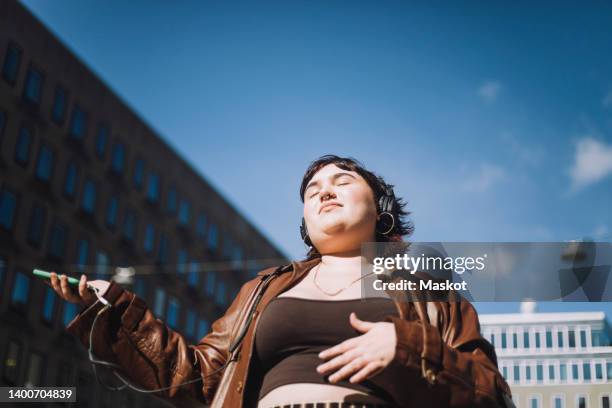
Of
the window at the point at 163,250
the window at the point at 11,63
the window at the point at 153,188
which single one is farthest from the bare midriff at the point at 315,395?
the window at the point at 163,250

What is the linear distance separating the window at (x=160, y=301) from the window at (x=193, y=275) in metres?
2.91

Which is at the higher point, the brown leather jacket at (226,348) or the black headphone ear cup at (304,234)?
the black headphone ear cup at (304,234)

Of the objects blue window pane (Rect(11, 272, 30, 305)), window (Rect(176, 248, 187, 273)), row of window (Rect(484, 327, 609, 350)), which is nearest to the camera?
row of window (Rect(484, 327, 609, 350))

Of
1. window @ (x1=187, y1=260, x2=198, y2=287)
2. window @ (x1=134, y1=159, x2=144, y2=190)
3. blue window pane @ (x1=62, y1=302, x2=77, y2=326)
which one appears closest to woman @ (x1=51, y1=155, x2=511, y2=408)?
blue window pane @ (x1=62, y1=302, x2=77, y2=326)

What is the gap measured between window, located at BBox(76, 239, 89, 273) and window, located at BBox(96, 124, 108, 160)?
419 cm

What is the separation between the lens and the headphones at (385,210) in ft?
14.1

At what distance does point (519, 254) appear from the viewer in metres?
4.33

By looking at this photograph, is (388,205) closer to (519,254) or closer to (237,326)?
(519,254)

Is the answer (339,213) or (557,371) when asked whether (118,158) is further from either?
(557,371)

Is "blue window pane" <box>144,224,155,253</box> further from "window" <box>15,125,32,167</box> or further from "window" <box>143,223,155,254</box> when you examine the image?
"window" <box>15,125,32,167</box>

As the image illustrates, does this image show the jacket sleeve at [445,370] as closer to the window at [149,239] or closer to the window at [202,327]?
the window at [149,239]

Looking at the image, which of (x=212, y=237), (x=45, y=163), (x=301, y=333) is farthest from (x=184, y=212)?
(x=301, y=333)

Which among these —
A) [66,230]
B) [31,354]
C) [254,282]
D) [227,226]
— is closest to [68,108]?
[66,230]

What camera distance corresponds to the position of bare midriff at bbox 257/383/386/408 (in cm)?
345
